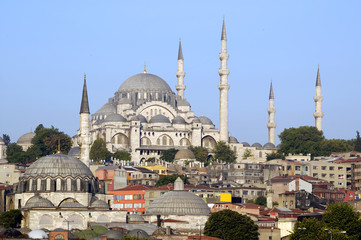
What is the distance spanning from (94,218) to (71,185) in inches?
145

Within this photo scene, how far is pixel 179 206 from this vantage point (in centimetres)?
7262

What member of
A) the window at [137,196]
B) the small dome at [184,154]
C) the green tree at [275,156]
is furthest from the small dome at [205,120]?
the window at [137,196]

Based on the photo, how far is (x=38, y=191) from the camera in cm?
7106

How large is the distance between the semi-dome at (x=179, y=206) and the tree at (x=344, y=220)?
26.8 feet

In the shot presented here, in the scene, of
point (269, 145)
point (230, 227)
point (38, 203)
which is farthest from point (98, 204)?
point (269, 145)

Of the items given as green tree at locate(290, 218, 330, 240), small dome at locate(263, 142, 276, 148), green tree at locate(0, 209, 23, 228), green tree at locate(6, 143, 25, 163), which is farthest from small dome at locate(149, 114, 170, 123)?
green tree at locate(290, 218, 330, 240)

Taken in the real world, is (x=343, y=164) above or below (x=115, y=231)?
above

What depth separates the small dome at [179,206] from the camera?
72.4 m

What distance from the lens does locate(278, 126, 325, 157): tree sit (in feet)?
423

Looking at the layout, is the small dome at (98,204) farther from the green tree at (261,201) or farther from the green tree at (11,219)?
the green tree at (261,201)

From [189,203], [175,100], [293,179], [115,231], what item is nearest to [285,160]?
[293,179]

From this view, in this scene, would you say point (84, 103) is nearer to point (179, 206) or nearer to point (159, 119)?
point (179, 206)

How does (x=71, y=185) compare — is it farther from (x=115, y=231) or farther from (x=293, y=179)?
(x=293, y=179)

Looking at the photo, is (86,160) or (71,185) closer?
(71,185)
